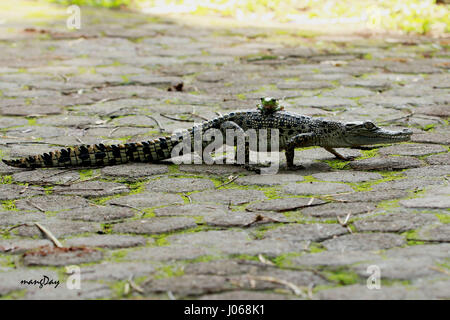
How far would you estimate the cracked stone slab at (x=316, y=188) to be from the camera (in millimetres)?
4789

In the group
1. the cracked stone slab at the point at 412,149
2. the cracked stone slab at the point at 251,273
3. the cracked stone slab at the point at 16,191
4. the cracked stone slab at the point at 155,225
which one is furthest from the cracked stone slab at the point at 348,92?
the cracked stone slab at the point at 251,273

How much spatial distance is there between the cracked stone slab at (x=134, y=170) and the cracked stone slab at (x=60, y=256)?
148cm

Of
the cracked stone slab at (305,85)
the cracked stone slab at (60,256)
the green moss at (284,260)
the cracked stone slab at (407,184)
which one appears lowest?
the cracked stone slab at (60,256)

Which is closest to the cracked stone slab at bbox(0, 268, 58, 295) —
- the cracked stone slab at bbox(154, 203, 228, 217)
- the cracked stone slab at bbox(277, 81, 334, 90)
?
the cracked stone slab at bbox(154, 203, 228, 217)

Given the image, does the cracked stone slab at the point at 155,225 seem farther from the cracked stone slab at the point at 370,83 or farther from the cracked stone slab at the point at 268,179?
the cracked stone slab at the point at 370,83

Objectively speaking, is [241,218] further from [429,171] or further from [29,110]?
[29,110]

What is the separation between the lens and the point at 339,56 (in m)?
10.1

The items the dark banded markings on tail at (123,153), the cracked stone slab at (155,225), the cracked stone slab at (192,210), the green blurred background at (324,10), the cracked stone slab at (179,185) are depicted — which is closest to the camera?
the cracked stone slab at (155,225)

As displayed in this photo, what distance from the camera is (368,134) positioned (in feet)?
17.8

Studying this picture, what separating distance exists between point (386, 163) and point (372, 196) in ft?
2.98

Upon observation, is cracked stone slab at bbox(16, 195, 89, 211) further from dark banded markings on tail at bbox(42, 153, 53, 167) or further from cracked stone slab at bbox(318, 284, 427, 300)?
cracked stone slab at bbox(318, 284, 427, 300)

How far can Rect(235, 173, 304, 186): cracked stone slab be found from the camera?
5059 mm

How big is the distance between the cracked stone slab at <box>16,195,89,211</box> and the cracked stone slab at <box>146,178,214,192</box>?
53 centimetres
